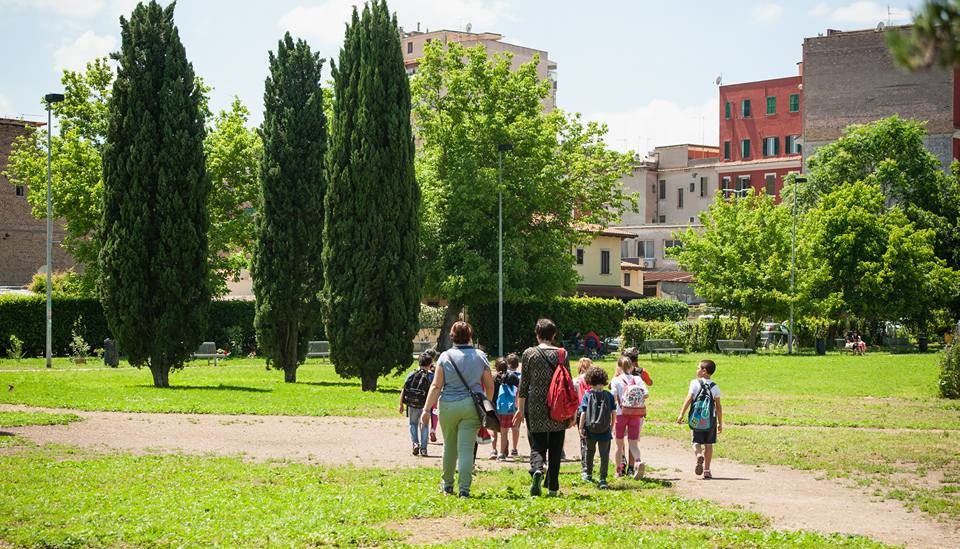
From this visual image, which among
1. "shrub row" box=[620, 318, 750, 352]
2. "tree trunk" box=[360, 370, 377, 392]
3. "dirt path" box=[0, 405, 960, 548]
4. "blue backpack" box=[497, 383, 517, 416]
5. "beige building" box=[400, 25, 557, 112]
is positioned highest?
"beige building" box=[400, 25, 557, 112]

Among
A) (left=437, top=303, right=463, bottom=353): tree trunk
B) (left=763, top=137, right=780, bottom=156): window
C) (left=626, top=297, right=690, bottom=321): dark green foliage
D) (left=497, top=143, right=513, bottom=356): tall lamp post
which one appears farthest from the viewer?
(left=763, top=137, right=780, bottom=156): window

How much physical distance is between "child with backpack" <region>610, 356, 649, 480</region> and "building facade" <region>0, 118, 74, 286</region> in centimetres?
6125

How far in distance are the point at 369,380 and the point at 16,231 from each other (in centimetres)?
4713

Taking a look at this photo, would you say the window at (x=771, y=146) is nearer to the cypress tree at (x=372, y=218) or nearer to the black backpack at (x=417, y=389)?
the cypress tree at (x=372, y=218)

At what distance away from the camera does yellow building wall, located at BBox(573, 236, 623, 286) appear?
81.7m

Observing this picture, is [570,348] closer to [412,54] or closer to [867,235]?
[867,235]

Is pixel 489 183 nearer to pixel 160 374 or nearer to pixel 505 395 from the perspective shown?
pixel 160 374

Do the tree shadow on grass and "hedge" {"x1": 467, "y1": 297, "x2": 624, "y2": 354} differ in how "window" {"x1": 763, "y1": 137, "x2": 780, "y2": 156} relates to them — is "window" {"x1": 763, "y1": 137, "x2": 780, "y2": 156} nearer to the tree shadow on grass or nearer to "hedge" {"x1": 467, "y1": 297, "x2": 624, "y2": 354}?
"hedge" {"x1": 467, "y1": 297, "x2": 624, "y2": 354}

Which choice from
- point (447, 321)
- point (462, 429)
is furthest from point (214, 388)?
point (447, 321)

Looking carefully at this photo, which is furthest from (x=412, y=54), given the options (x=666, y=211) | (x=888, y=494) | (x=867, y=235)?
(x=888, y=494)

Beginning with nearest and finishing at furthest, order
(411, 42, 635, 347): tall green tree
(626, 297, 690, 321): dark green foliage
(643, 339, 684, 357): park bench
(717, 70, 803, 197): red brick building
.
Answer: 1. (411, 42, 635, 347): tall green tree
2. (643, 339, 684, 357): park bench
3. (626, 297, 690, 321): dark green foliage
4. (717, 70, 803, 197): red brick building

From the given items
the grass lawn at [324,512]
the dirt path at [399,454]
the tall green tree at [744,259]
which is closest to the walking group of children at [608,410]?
the dirt path at [399,454]

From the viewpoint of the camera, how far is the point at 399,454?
18.1 m

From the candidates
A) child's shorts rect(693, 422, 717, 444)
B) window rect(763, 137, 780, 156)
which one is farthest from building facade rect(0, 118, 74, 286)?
child's shorts rect(693, 422, 717, 444)
